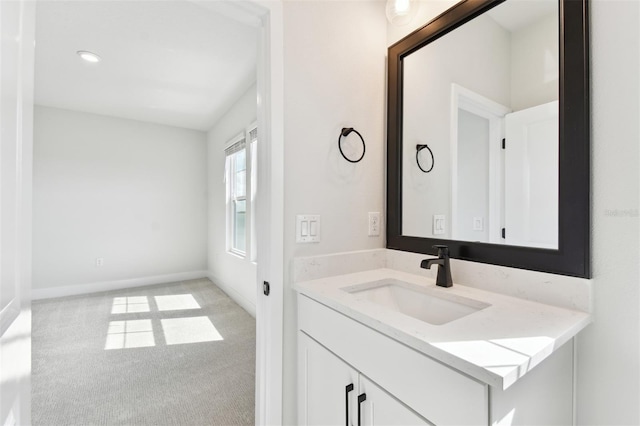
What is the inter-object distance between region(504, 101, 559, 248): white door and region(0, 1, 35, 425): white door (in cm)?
143

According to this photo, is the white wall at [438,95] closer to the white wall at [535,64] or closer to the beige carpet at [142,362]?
the white wall at [535,64]

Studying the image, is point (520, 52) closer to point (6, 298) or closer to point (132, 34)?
point (6, 298)

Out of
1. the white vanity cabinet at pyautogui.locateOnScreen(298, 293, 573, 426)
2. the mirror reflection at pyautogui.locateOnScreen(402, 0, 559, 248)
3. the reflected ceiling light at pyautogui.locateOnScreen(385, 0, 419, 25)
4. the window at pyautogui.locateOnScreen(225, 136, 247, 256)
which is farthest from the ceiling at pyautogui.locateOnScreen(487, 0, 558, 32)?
the window at pyautogui.locateOnScreen(225, 136, 247, 256)

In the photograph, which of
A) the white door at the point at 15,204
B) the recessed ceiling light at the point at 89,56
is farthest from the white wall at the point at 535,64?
the recessed ceiling light at the point at 89,56

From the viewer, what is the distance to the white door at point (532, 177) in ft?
3.18

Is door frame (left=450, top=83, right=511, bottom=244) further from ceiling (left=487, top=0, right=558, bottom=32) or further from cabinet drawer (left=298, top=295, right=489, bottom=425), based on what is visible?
cabinet drawer (left=298, top=295, right=489, bottom=425)

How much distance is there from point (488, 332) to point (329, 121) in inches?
40.7

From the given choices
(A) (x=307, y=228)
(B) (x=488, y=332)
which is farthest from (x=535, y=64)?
(A) (x=307, y=228)

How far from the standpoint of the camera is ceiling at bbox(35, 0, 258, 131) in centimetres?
199

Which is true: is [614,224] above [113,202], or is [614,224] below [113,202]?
below

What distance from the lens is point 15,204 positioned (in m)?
0.59

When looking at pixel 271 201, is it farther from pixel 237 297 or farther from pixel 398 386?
pixel 237 297

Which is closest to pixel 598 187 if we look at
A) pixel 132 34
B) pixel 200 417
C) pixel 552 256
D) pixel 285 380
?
pixel 552 256

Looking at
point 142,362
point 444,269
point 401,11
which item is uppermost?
point 401,11
